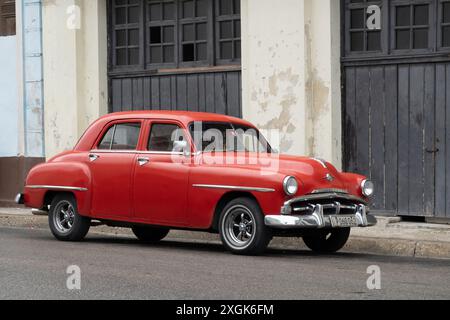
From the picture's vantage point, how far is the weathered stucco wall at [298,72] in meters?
15.8

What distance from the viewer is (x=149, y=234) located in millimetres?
13703

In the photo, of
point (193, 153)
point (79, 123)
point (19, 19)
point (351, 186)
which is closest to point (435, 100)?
point (351, 186)

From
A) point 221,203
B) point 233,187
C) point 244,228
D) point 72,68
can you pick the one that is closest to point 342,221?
point 244,228

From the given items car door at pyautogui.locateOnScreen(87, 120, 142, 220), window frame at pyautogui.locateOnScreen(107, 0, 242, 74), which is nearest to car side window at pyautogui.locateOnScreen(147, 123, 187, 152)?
car door at pyautogui.locateOnScreen(87, 120, 142, 220)

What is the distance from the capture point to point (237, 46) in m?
17.1

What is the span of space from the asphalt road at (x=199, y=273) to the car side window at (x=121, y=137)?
1.23 m

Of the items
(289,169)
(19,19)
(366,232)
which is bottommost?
(366,232)

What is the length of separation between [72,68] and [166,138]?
6.91m

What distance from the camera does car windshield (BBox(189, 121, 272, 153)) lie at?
12055 millimetres

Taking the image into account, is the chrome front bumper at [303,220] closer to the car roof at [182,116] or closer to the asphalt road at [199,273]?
the asphalt road at [199,273]

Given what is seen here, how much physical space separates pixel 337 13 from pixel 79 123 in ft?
18.1

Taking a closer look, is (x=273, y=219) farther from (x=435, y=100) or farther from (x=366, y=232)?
(x=435, y=100)

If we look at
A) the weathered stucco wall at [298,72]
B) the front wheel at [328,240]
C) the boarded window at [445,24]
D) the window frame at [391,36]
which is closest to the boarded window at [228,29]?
the weathered stucco wall at [298,72]

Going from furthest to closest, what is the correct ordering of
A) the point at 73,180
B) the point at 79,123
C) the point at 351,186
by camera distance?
the point at 79,123 → the point at 73,180 → the point at 351,186
